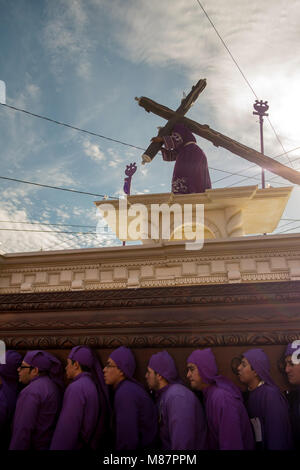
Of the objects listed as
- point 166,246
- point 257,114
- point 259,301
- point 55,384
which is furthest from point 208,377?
point 257,114

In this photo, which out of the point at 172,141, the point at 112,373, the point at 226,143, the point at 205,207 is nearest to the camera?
the point at 112,373

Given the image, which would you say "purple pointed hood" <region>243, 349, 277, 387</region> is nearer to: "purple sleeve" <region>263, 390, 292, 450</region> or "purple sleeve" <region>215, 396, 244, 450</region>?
"purple sleeve" <region>263, 390, 292, 450</region>

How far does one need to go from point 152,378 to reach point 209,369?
1.40ft

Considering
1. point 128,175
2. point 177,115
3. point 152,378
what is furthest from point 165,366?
point 128,175

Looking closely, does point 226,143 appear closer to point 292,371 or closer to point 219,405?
point 292,371

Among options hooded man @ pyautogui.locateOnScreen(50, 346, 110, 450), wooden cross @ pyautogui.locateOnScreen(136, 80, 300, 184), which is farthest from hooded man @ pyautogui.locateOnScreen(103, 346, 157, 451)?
wooden cross @ pyautogui.locateOnScreen(136, 80, 300, 184)

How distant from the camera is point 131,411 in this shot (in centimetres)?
253

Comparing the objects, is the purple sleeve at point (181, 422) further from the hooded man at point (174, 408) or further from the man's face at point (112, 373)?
the man's face at point (112, 373)

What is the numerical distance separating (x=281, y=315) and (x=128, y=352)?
1182 millimetres

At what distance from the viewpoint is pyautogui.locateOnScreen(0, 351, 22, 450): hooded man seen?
2730 millimetres

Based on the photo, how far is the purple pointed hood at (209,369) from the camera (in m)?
2.51
